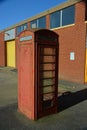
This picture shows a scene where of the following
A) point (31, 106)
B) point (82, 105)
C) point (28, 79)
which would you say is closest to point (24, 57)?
point (28, 79)

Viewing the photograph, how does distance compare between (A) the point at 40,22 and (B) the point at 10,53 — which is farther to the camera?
(B) the point at 10,53

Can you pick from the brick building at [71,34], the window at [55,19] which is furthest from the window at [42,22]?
the window at [55,19]

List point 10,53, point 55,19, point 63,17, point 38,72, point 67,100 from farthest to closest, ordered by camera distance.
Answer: point 10,53 < point 55,19 < point 63,17 < point 67,100 < point 38,72

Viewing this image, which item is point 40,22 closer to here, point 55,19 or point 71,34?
point 55,19

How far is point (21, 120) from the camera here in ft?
21.0

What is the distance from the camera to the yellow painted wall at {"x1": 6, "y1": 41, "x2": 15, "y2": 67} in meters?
28.3

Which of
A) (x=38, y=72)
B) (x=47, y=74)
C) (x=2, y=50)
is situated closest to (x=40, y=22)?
(x=2, y=50)

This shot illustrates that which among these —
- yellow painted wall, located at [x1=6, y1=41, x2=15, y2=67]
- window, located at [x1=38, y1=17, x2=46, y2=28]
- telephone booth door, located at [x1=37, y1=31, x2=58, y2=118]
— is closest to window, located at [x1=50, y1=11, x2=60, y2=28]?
window, located at [x1=38, y1=17, x2=46, y2=28]

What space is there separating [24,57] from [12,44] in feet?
74.0

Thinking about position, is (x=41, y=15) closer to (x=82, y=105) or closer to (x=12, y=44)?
(x=12, y=44)

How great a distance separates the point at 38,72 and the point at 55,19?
12106mm

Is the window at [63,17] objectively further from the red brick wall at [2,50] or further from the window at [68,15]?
the red brick wall at [2,50]

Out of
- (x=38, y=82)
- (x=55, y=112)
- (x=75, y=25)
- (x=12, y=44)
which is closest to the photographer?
(x=38, y=82)

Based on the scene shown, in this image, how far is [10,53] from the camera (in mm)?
29469
